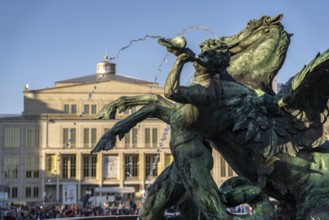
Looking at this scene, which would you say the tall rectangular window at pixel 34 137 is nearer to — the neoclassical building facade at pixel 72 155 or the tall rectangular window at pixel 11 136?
the neoclassical building facade at pixel 72 155

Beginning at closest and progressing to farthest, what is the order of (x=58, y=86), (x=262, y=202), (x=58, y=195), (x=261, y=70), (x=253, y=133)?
1. (x=262, y=202)
2. (x=253, y=133)
3. (x=261, y=70)
4. (x=58, y=195)
5. (x=58, y=86)

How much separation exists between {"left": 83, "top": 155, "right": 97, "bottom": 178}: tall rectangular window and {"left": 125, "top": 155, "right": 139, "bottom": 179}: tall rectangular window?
132 inches

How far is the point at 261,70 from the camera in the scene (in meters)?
6.12

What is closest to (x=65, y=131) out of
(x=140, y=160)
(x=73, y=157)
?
(x=73, y=157)

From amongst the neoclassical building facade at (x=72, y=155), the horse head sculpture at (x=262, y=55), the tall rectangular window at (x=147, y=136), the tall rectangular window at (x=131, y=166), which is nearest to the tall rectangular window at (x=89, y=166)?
the neoclassical building facade at (x=72, y=155)

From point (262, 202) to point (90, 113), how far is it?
65987mm

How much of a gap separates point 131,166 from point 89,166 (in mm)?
4384

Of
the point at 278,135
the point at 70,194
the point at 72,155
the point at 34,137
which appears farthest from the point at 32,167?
the point at 278,135

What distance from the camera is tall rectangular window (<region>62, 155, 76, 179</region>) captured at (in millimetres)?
68750

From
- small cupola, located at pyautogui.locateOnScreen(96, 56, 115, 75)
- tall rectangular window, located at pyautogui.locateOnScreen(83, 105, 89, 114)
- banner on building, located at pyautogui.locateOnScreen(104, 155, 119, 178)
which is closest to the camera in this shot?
banner on building, located at pyautogui.locateOnScreen(104, 155, 119, 178)

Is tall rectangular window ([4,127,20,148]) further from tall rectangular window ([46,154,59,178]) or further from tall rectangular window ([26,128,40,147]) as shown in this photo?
tall rectangular window ([46,154,59,178])

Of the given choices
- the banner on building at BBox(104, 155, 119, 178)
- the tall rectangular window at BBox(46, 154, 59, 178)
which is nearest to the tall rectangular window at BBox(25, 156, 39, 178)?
the tall rectangular window at BBox(46, 154, 59, 178)

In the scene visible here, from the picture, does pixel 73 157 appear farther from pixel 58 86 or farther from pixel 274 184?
pixel 274 184

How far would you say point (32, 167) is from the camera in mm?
69688
